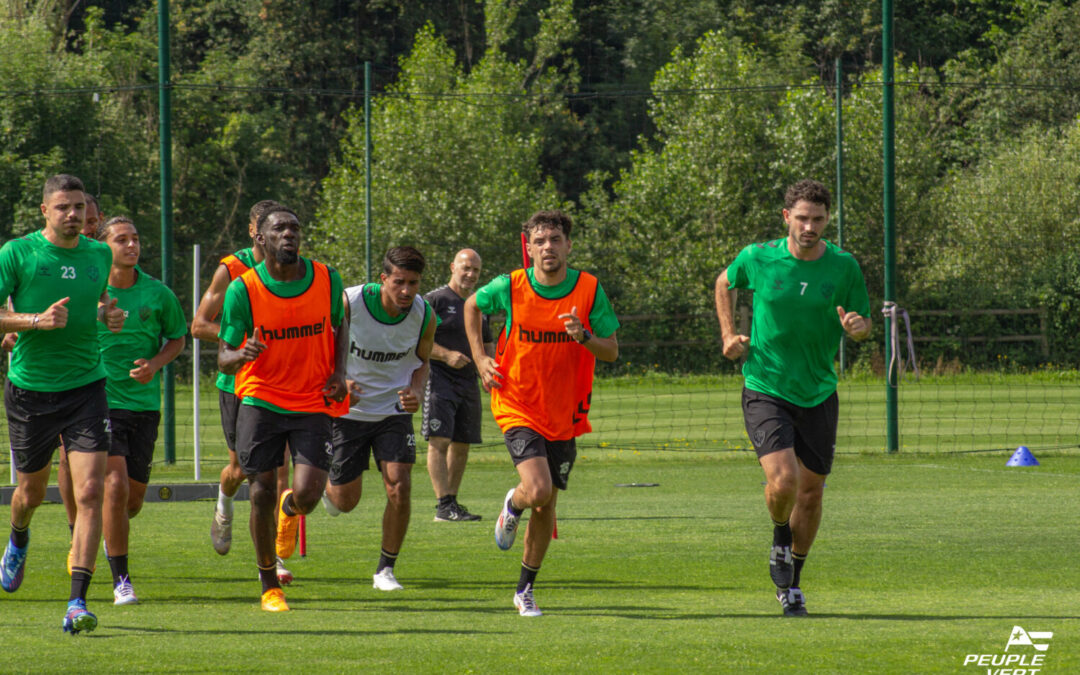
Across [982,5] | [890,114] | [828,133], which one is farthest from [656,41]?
[890,114]

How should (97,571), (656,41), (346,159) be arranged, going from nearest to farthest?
(97,571) < (346,159) < (656,41)

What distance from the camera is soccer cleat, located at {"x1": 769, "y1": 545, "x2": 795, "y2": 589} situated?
7.96 meters

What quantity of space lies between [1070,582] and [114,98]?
32591mm

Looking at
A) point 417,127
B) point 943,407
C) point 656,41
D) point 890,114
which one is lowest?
point 943,407

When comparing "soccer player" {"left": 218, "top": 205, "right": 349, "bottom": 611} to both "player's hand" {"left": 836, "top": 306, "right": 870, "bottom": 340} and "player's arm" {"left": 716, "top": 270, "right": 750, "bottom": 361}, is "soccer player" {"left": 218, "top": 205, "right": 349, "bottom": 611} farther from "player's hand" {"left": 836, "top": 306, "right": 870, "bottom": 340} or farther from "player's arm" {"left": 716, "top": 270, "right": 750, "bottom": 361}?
"player's hand" {"left": 836, "top": 306, "right": 870, "bottom": 340}

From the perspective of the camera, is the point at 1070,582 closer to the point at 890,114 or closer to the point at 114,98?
the point at 890,114

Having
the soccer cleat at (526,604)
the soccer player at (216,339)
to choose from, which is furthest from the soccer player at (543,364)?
the soccer player at (216,339)

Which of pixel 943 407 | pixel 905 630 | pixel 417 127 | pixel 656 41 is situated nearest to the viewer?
pixel 905 630

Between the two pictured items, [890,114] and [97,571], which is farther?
[890,114]

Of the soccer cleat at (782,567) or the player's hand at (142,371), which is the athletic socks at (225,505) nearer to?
the player's hand at (142,371)

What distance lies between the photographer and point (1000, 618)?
7.46 m

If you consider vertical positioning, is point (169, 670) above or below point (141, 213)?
below

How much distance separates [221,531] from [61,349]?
7.63ft

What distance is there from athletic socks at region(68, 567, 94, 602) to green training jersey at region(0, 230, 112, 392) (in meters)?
0.95
